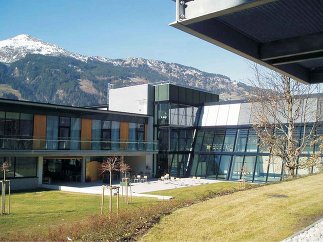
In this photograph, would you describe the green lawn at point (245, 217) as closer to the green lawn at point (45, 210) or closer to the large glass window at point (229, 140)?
the green lawn at point (45, 210)

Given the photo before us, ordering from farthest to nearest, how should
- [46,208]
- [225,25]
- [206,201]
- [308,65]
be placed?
[46,208] < [206,201] < [308,65] < [225,25]

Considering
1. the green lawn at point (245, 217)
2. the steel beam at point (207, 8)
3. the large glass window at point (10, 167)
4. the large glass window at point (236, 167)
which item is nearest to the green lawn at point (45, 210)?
the large glass window at point (10, 167)

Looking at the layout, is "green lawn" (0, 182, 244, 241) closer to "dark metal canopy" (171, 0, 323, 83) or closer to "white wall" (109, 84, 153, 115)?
"dark metal canopy" (171, 0, 323, 83)

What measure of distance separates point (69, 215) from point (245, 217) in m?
7.36

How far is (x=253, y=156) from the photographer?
98.8ft

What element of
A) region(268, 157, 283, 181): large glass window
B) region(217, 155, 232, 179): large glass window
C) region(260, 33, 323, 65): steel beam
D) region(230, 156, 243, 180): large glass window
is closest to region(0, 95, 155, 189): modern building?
region(217, 155, 232, 179): large glass window

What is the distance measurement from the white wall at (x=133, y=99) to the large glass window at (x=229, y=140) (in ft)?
23.9

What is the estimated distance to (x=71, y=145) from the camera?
90.0 feet

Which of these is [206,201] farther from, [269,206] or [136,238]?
[136,238]

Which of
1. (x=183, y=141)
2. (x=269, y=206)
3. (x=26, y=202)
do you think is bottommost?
(x=26, y=202)

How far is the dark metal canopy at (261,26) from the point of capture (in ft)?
19.3

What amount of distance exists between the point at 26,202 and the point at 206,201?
10450mm

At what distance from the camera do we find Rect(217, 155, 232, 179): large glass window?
31.5 metres

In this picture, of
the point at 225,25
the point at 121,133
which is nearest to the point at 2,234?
the point at 225,25
